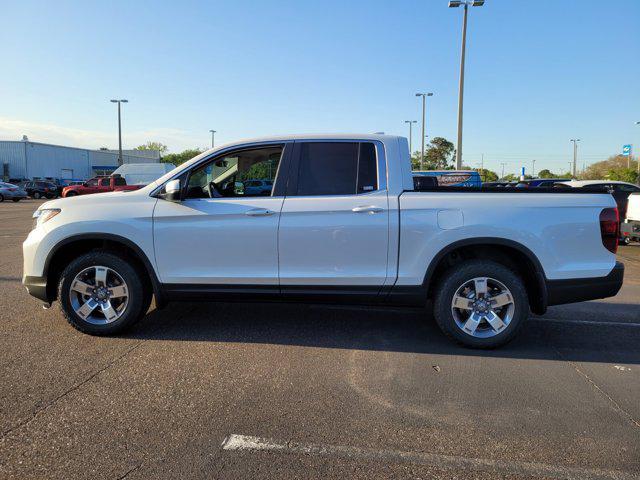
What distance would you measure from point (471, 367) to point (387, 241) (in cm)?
127

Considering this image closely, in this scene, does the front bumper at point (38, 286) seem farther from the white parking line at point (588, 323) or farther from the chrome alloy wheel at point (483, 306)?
the white parking line at point (588, 323)

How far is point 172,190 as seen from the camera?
429 cm

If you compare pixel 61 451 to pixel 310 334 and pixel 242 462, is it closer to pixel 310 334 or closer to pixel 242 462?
pixel 242 462

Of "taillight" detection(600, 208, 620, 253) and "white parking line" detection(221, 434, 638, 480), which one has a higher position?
"taillight" detection(600, 208, 620, 253)

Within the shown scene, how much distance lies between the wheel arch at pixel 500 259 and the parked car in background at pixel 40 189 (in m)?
44.1

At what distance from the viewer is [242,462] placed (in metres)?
2.58

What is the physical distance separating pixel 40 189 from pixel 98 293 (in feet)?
139

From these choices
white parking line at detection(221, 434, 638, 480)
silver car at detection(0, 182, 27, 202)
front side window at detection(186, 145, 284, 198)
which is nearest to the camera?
white parking line at detection(221, 434, 638, 480)

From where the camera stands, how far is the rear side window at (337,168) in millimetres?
4309

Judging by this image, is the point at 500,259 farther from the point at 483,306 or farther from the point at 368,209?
the point at 368,209

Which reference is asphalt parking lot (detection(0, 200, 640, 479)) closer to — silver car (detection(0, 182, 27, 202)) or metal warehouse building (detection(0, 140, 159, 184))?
silver car (detection(0, 182, 27, 202))

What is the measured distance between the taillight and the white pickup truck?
0.04 ft

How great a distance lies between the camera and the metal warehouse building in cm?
5438

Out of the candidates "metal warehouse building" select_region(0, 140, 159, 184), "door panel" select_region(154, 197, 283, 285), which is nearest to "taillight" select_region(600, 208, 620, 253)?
"door panel" select_region(154, 197, 283, 285)
